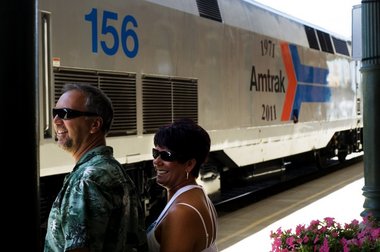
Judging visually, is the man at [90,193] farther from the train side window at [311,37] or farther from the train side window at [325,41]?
the train side window at [325,41]

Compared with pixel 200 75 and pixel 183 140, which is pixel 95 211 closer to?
pixel 183 140

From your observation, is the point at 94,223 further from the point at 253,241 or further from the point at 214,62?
the point at 214,62

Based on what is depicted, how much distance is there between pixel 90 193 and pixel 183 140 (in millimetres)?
535

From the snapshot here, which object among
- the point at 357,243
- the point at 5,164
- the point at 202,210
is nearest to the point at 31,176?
the point at 5,164

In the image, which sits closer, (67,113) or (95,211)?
(95,211)

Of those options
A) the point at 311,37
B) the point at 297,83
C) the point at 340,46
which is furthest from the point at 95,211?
the point at 340,46

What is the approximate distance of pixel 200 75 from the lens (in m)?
8.12

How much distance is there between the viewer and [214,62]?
854cm

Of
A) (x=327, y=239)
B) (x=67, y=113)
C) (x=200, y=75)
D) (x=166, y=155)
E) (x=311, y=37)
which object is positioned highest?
(x=311, y=37)

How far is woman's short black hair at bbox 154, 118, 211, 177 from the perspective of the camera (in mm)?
2322

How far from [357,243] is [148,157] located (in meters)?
3.64

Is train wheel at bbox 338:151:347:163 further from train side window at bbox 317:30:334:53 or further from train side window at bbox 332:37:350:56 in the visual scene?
train side window at bbox 317:30:334:53

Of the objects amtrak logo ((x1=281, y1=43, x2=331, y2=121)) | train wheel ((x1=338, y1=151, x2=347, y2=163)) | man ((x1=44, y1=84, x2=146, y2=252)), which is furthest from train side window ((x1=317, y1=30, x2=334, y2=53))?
man ((x1=44, y1=84, x2=146, y2=252))

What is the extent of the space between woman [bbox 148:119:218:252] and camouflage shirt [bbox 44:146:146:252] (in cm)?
15
